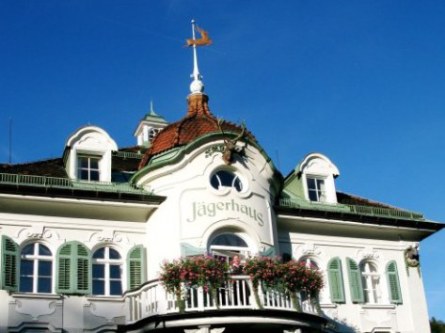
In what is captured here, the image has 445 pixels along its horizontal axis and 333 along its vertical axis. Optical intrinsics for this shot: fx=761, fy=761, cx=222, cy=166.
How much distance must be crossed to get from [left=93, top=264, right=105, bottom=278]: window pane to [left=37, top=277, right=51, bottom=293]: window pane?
1.42m

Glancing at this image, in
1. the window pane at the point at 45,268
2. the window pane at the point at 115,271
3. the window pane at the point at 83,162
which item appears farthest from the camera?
the window pane at the point at 83,162

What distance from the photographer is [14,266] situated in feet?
72.6

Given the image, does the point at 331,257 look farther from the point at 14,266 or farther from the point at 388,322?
the point at 14,266

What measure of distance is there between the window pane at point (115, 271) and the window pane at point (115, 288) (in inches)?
7.9

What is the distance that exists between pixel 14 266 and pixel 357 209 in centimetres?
1233

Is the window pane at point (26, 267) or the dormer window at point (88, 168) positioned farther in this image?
the dormer window at point (88, 168)

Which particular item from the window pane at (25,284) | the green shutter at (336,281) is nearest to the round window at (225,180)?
the green shutter at (336,281)

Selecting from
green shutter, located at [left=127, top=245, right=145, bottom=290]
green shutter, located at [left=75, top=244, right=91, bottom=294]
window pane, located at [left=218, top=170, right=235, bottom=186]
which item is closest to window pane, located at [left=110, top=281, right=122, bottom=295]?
green shutter, located at [left=127, top=245, right=145, bottom=290]

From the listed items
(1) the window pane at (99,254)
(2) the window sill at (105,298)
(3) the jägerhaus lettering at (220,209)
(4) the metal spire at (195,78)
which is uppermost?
(4) the metal spire at (195,78)

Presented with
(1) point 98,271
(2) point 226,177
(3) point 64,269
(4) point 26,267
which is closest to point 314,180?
(2) point 226,177

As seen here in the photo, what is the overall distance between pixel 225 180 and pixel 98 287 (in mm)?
5264

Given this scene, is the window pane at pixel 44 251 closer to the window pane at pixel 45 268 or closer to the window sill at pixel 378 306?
the window pane at pixel 45 268

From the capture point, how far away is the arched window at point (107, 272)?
23172mm

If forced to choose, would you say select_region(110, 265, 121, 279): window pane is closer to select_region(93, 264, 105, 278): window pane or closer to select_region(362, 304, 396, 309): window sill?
select_region(93, 264, 105, 278): window pane
